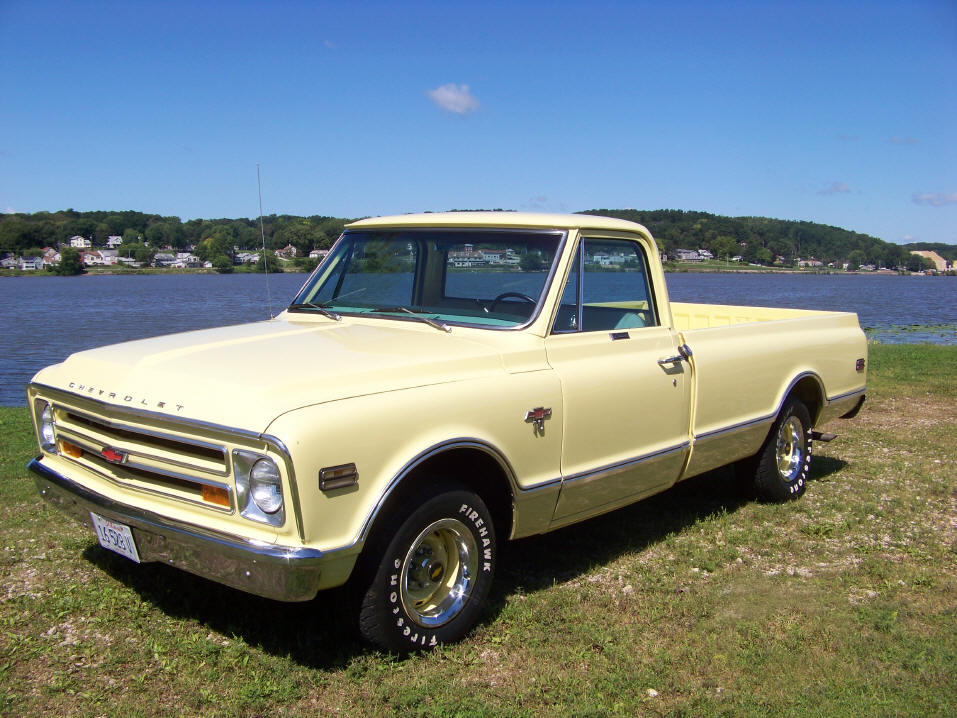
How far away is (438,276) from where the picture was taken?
4922 mm

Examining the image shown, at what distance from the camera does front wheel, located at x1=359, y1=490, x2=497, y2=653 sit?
3.42 meters

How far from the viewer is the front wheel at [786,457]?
19.6ft

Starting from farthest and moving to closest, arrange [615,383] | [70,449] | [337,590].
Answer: [615,383] → [70,449] → [337,590]

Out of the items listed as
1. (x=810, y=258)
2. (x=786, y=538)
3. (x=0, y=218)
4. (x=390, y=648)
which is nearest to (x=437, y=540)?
(x=390, y=648)

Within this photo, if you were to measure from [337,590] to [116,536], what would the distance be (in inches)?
38.2

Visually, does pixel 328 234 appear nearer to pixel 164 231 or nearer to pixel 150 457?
pixel 150 457

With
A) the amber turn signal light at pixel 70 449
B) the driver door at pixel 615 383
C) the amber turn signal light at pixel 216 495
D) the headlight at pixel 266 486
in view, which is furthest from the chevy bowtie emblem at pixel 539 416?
the amber turn signal light at pixel 70 449

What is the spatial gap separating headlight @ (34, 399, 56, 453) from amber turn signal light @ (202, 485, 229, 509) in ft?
4.09

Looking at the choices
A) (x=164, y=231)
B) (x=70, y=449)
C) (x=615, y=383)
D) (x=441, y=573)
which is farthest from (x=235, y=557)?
(x=164, y=231)

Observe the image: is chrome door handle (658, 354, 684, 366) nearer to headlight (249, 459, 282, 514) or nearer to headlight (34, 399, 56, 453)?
headlight (249, 459, 282, 514)

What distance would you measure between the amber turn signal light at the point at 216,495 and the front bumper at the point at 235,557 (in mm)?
114

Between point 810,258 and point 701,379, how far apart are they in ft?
290

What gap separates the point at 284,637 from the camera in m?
3.85

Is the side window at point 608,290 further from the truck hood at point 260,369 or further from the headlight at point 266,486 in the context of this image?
the headlight at point 266,486
